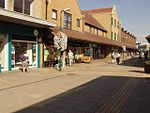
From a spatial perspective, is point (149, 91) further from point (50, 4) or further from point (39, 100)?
point (50, 4)

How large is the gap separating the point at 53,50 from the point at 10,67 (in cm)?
652

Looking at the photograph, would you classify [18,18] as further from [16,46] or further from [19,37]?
[16,46]

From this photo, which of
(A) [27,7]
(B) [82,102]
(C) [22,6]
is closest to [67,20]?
(A) [27,7]

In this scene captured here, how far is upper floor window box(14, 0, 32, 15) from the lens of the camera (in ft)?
58.9

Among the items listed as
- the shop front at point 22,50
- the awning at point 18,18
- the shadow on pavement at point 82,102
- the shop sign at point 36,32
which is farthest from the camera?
the shop sign at point 36,32

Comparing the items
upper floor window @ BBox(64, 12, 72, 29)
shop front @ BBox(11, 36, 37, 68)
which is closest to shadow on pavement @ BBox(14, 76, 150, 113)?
shop front @ BBox(11, 36, 37, 68)

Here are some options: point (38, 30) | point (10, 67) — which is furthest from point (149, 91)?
point (38, 30)

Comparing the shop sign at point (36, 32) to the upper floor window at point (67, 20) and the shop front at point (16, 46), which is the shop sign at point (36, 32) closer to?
the shop front at point (16, 46)

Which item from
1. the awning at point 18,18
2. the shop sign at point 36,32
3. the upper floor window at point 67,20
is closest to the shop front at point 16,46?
the shop sign at point 36,32

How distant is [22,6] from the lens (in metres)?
18.7

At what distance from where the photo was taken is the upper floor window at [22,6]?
17953 mm

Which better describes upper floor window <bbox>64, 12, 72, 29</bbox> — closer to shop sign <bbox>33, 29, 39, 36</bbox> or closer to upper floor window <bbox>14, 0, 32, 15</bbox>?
upper floor window <bbox>14, 0, 32, 15</bbox>

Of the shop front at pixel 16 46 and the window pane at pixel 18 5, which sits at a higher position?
the window pane at pixel 18 5

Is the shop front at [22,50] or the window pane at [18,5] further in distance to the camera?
the window pane at [18,5]
